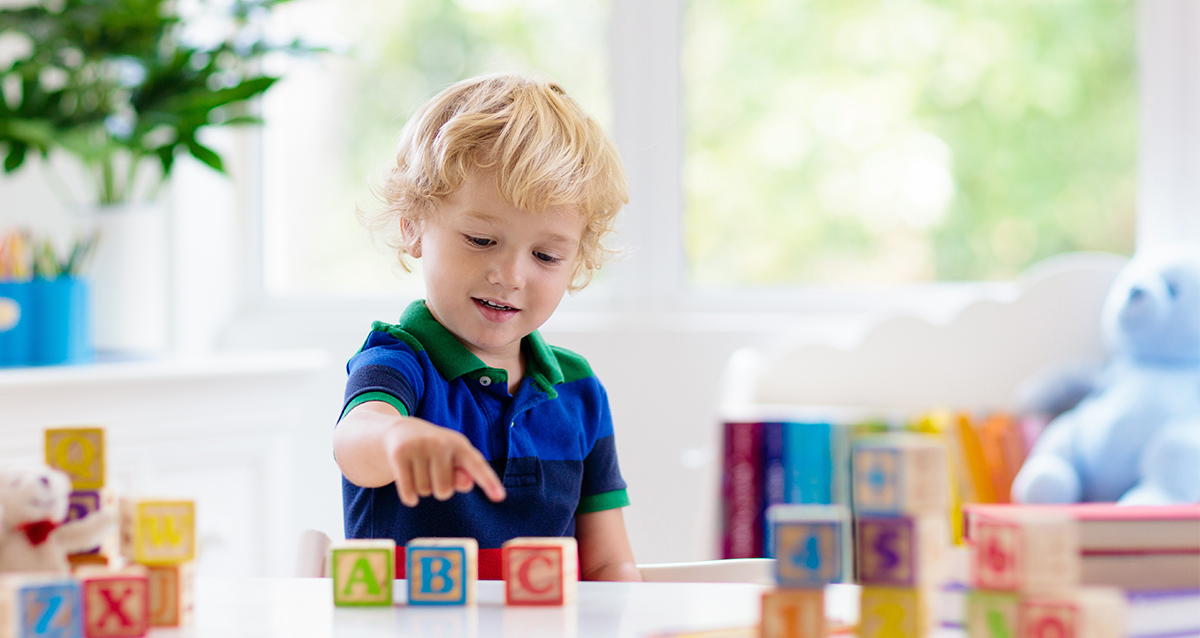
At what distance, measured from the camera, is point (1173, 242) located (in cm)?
173

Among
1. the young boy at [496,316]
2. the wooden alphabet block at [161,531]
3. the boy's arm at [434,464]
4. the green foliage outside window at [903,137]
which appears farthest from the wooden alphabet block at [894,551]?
the green foliage outside window at [903,137]

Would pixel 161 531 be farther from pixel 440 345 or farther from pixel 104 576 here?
pixel 440 345

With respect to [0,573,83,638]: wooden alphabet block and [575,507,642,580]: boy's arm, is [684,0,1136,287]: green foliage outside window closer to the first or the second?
[575,507,642,580]: boy's arm

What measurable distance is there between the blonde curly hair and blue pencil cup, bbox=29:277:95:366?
0.84 m

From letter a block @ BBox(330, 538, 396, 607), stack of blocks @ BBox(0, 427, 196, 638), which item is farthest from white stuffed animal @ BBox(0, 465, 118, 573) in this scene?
letter a block @ BBox(330, 538, 396, 607)

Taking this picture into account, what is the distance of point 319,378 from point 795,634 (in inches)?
64.9

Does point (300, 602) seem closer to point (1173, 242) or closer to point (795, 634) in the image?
point (795, 634)

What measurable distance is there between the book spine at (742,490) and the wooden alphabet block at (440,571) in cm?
113

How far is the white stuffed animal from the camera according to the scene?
51cm

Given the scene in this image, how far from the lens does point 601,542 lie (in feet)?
3.05

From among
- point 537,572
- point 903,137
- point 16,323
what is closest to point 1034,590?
point 537,572

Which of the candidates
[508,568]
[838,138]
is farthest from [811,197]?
[508,568]

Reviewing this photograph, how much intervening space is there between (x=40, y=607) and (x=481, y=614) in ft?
0.63

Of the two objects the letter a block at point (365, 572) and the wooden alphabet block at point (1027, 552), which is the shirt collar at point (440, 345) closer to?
the letter a block at point (365, 572)
